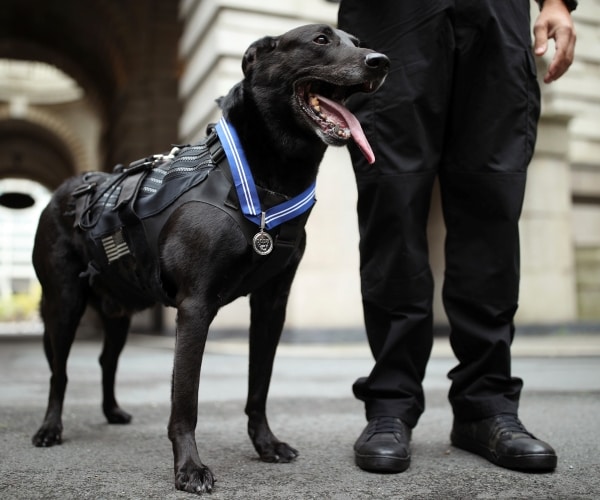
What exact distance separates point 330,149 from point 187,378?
6258mm

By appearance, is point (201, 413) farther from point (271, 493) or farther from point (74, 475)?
point (271, 493)

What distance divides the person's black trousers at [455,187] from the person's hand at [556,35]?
0.06 metres

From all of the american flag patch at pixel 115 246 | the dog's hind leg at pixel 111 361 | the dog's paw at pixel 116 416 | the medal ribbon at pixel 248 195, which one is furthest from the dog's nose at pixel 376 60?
the dog's paw at pixel 116 416

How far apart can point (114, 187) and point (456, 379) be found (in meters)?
1.51

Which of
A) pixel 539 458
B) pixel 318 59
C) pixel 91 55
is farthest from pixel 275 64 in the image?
pixel 91 55

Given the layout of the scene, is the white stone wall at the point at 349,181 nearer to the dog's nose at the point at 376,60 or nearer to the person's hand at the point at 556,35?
the person's hand at the point at 556,35

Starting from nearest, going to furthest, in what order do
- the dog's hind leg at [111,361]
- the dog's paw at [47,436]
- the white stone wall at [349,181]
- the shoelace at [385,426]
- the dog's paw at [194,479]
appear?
the dog's paw at [194,479] < the shoelace at [385,426] < the dog's paw at [47,436] < the dog's hind leg at [111,361] < the white stone wall at [349,181]

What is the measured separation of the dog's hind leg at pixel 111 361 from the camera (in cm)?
316

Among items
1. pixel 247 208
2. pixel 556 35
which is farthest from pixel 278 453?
pixel 556 35

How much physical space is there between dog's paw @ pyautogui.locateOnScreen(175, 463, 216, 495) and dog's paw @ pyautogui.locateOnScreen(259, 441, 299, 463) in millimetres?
388

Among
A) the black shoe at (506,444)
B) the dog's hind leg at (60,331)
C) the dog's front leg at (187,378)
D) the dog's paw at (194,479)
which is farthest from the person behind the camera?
the dog's hind leg at (60,331)

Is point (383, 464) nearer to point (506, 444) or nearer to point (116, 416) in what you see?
point (506, 444)

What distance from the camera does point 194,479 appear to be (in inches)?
76.9

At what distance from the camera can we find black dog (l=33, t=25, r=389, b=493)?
2.08 m
